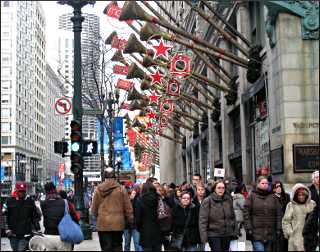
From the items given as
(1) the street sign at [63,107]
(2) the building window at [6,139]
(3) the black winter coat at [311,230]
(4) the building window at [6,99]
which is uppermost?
(4) the building window at [6,99]

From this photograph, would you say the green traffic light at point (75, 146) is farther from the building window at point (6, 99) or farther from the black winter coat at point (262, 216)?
the building window at point (6, 99)

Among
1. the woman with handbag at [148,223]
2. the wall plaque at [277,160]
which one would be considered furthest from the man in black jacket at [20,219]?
the wall plaque at [277,160]

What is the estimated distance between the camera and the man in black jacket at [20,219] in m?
10.8

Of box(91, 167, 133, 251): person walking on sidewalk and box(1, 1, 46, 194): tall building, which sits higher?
box(1, 1, 46, 194): tall building

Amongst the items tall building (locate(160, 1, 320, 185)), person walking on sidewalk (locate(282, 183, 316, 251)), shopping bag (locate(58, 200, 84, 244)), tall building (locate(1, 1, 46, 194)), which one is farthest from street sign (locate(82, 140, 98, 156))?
tall building (locate(1, 1, 46, 194))

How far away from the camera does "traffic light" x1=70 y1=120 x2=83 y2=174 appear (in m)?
15.6

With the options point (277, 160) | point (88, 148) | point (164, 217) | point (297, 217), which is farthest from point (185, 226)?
point (277, 160)

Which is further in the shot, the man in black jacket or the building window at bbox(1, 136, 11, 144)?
the building window at bbox(1, 136, 11, 144)

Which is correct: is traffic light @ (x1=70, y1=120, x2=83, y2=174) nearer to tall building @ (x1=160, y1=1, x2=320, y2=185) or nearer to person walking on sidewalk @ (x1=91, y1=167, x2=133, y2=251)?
tall building @ (x1=160, y1=1, x2=320, y2=185)

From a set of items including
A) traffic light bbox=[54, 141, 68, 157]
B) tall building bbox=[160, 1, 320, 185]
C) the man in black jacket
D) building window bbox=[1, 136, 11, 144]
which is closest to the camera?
the man in black jacket

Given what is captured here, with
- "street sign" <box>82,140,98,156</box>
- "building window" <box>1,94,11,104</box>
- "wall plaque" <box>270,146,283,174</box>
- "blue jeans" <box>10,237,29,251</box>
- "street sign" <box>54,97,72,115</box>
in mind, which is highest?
"building window" <box>1,94,11,104</box>

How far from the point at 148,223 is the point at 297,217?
8.07 ft

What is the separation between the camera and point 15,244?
1094cm

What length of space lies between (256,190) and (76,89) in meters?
8.54
